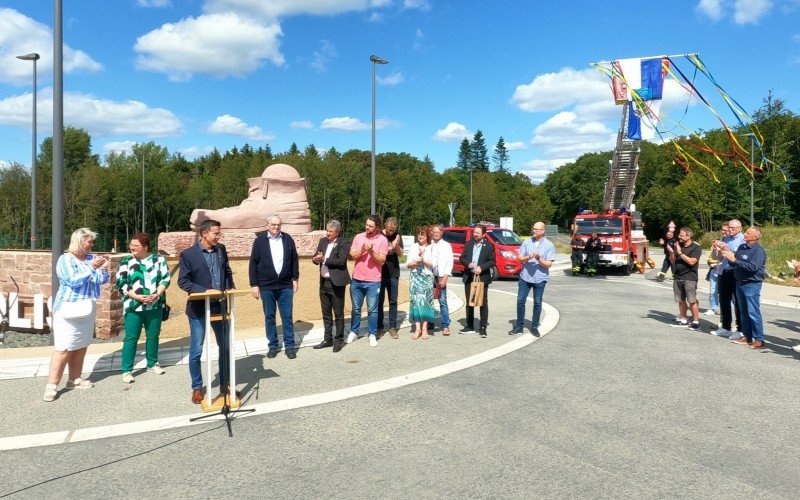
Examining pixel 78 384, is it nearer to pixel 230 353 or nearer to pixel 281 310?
pixel 230 353

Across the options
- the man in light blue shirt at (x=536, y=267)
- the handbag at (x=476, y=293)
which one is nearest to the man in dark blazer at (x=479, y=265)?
the handbag at (x=476, y=293)

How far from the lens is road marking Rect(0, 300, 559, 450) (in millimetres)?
4176

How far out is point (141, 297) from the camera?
5.72 m

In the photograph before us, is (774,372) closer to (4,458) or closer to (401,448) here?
(401,448)

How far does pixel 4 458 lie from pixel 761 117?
71563 mm

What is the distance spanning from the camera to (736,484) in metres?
3.44

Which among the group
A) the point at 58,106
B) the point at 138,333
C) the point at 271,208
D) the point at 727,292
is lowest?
the point at 138,333

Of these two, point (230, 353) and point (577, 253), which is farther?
point (577, 253)

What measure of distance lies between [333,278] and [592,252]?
46.4 ft

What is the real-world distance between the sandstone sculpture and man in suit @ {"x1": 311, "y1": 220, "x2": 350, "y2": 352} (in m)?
10.3

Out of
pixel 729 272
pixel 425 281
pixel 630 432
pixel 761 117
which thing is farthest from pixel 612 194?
pixel 761 117

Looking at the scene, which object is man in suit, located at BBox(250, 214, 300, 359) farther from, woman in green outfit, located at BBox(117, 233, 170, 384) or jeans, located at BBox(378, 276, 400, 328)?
jeans, located at BBox(378, 276, 400, 328)

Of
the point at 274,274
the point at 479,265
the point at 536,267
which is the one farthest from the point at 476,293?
the point at 274,274

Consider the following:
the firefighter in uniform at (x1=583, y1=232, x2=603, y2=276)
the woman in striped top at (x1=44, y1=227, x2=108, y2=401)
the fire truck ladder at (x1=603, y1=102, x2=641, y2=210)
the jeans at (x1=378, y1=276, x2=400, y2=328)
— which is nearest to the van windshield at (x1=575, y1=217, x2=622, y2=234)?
the firefighter in uniform at (x1=583, y1=232, x2=603, y2=276)
